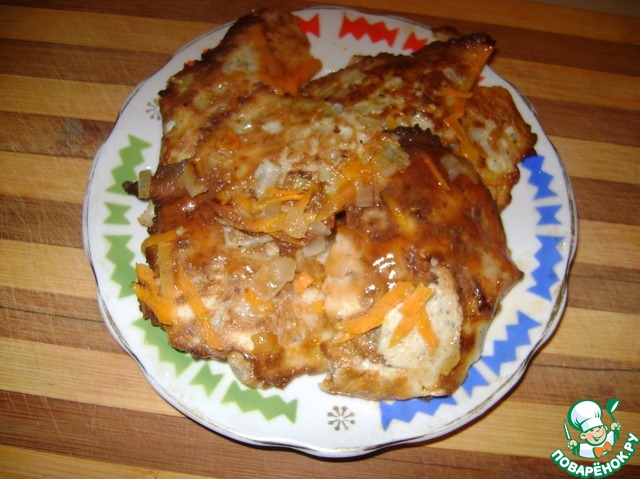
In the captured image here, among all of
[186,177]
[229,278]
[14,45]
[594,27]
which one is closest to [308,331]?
[229,278]

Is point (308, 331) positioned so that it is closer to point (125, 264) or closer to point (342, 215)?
point (342, 215)

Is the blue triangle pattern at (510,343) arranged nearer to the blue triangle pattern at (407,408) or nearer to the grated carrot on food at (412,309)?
the blue triangle pattern at (407,408)

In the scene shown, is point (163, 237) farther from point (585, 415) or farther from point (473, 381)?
point (585, 415)

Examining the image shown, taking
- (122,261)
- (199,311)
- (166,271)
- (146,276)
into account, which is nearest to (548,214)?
(199,311)

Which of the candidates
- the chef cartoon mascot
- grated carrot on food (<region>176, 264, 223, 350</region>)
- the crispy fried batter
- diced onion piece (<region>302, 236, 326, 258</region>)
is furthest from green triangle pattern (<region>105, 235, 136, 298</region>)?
the chef cartoon mascot

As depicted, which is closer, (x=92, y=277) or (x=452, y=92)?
(x=452, y=92)

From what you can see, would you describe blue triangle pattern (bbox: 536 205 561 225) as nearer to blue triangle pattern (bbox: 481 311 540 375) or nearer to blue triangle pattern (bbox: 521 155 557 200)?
blue triangle pattern (bbox: 521 155 557 200)

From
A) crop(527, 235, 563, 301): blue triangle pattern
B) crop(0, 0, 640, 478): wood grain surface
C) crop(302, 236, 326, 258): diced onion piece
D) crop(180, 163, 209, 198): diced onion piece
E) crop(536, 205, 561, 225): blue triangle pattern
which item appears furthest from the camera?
crop(536, 205, 561, 225): blue triangle pattern
